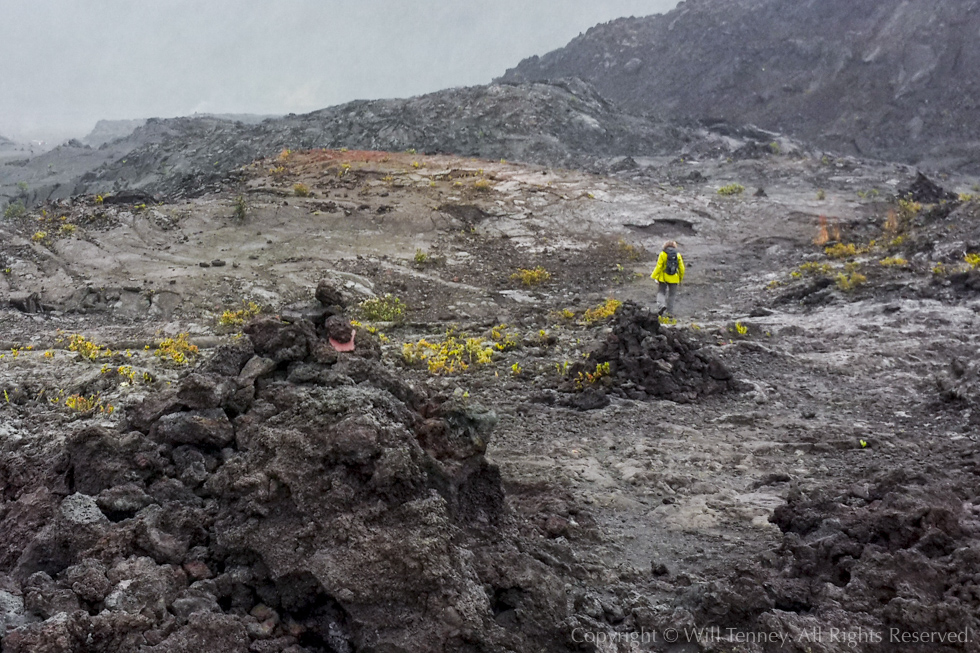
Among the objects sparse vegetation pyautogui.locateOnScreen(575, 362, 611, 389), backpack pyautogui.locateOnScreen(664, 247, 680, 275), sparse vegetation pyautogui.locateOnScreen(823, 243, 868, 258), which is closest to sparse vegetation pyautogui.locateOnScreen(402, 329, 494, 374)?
sparse vegetation pyautogui.locateOnScreen(575, 362, 611, 389)

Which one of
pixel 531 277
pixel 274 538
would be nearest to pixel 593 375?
pixel 274 538

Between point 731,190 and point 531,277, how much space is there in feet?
28.8

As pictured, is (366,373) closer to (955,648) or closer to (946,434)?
(955,648)

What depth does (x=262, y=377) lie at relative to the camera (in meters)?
3.87

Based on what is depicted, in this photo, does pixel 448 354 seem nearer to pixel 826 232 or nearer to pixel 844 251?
pixel 844 251

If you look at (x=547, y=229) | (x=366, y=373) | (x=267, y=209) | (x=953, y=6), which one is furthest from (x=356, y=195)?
(x=953, y=6)

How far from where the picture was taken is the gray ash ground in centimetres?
268

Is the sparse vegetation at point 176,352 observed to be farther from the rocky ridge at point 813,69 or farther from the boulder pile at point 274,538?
the rocky ridge at point 813,69

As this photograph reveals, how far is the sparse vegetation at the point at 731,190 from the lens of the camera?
61.3 feet

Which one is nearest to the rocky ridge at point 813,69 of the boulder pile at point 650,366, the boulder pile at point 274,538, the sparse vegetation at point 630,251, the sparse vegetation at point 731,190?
the sparse vegetation at point 731,190

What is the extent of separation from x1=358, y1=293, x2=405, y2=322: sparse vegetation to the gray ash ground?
10.5 inches

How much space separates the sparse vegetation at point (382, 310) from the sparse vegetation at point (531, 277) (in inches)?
107

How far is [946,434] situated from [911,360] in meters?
2.25

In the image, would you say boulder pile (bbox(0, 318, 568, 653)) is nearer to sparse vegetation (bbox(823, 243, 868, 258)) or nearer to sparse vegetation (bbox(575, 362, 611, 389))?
A: sparse vegetation (bbox(575, 362, 611, 389))
